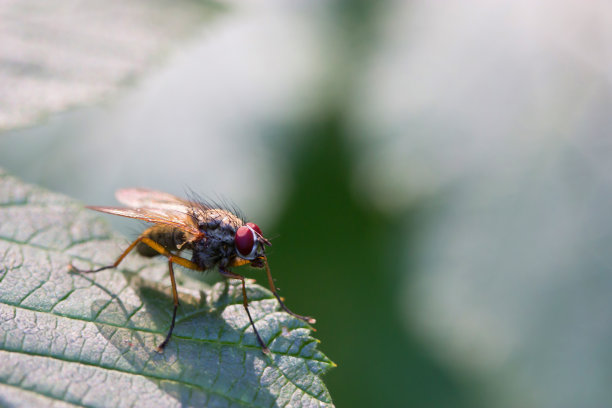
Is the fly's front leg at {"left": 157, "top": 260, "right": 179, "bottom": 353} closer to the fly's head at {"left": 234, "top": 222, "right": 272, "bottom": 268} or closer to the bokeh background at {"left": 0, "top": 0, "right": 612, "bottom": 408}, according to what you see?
the fly's head at {"left": 234, "top": 222, "right": 272, "bottom": 268}

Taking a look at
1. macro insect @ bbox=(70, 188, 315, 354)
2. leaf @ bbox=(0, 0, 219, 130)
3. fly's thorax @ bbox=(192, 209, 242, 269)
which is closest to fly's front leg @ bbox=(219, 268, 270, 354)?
macro insect @ bbox=(70, 188, 315, 354)

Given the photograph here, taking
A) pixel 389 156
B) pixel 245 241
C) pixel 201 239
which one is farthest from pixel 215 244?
pixel 389 156

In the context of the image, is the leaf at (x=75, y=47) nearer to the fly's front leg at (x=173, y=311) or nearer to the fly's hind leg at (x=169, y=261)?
the fly's hind leg at (x=169, y=261)

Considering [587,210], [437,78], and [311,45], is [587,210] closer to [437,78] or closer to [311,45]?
[437,78]

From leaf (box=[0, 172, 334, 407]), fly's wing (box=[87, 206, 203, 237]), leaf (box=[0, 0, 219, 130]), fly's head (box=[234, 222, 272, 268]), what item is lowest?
leaf (box=[0, 172, 334, 407])

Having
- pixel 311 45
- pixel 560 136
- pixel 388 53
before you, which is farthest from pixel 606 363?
pixel 311 45

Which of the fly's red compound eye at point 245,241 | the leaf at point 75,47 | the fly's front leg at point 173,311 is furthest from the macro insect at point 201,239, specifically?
the leaf at point 75,47

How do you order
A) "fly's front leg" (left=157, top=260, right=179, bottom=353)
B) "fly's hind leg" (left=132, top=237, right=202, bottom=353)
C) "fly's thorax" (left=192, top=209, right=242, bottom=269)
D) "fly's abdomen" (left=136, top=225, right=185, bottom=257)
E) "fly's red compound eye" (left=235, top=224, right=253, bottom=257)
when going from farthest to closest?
1. "fly's abdomen" (left=136, top=225, right=185, bottom=257)
2. "fly's thorax" (left=192, top=209, right=242, bottom=269)
3. "fly's red compound eye" (left=235, top=224, right=253, bottom=257)
4. "fly's hind leg" (left=132, top=237, right=202, bottom=353)
5. "fly's front leg" (left=157, top=260, right=179, bottom=353)
